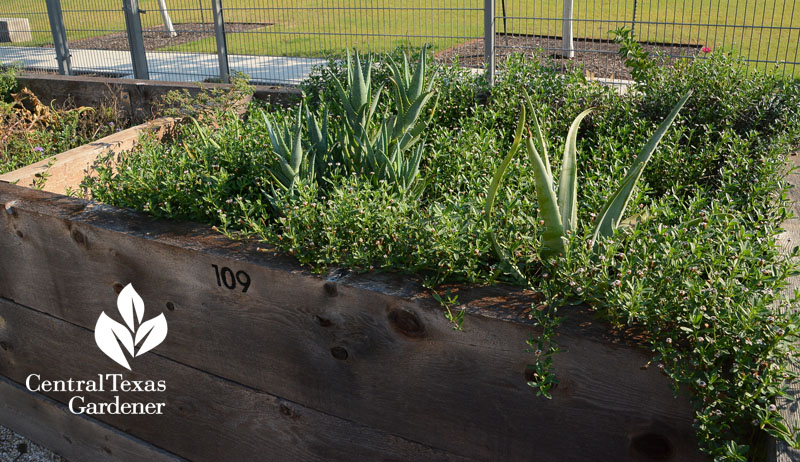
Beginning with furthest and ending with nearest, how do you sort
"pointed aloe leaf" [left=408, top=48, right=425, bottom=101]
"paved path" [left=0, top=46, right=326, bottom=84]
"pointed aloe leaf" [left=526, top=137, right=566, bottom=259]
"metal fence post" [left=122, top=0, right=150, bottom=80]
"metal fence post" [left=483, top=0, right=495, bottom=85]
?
"paved path" [left=0, top=46, right=326, bottom=84]
"metal fence post" [left=122, top=0, right=150, bottom=80]
"metal fence post" [left=483, top=0, right=495, bottom=85]
"pointed aloe leaf" [left=408, top=48, right=425, bottom=101]
"pointed aloe leaf" [left=526, top=137, right=566, bottom=259]

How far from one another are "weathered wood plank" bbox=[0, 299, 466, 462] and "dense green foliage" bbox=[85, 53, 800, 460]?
1.99 ft

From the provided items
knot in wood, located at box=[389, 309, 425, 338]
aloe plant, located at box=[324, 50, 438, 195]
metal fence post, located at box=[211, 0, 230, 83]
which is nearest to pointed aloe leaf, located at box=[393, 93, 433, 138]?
aloe plant, located at box=[324, 50, 438, 195]

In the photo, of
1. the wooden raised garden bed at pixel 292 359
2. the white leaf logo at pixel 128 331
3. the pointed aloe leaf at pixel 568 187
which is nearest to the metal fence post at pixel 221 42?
the wooden raised garden bed at pixel 292 359

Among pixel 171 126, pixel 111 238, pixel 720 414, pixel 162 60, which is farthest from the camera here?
pixel 162 60

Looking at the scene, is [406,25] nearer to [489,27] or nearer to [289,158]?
[489,27]

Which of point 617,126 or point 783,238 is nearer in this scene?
point 783,238

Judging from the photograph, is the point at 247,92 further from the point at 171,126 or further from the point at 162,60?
the point at 162,60

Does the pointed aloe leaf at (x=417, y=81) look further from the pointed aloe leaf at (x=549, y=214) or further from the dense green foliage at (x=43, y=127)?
the dense green foliage at (x=43, y=127)

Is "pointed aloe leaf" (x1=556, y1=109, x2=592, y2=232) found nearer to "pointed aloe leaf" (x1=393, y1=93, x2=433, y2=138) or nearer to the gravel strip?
"pointed aloe leaf" (x1=393, y1=93, x2=433, y2=138)

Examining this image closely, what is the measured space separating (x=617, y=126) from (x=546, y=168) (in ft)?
4.37

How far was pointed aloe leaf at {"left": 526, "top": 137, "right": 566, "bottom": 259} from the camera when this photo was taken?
75.8 inches

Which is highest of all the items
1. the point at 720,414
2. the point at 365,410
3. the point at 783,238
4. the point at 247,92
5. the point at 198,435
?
the point at 247,92

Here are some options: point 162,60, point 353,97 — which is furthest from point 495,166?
point 162,60

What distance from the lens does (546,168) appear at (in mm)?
2096
